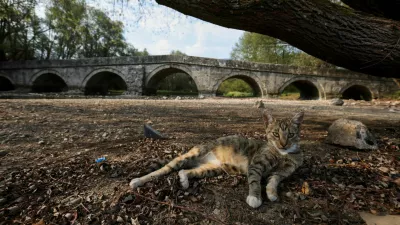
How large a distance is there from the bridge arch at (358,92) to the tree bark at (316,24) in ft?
73.3

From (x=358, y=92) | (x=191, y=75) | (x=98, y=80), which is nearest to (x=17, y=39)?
(x=98, y=80)

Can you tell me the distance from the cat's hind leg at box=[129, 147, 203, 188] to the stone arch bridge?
17.9 metres

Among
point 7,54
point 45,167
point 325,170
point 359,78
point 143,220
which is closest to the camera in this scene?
point 143,220

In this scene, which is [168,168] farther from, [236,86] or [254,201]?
[236,86]

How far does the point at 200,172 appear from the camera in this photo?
2131mm

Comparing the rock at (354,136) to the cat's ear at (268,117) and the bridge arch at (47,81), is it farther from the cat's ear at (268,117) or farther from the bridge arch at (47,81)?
the bridge arch at (47,81)

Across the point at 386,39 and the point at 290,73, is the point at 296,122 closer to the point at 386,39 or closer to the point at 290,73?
the point at 386,39

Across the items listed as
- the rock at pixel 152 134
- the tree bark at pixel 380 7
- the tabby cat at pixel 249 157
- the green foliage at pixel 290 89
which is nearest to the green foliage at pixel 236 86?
the green foliage at pixel 290 89

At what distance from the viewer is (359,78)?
22797 mm

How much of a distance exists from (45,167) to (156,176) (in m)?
1.23

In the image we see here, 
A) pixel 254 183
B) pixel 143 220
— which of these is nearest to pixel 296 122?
pixel 254 183

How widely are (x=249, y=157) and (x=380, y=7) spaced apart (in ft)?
11.5

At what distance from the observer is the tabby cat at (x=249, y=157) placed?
2121 millimetres

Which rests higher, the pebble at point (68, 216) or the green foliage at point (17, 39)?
the green foliage at point (17, 39)
